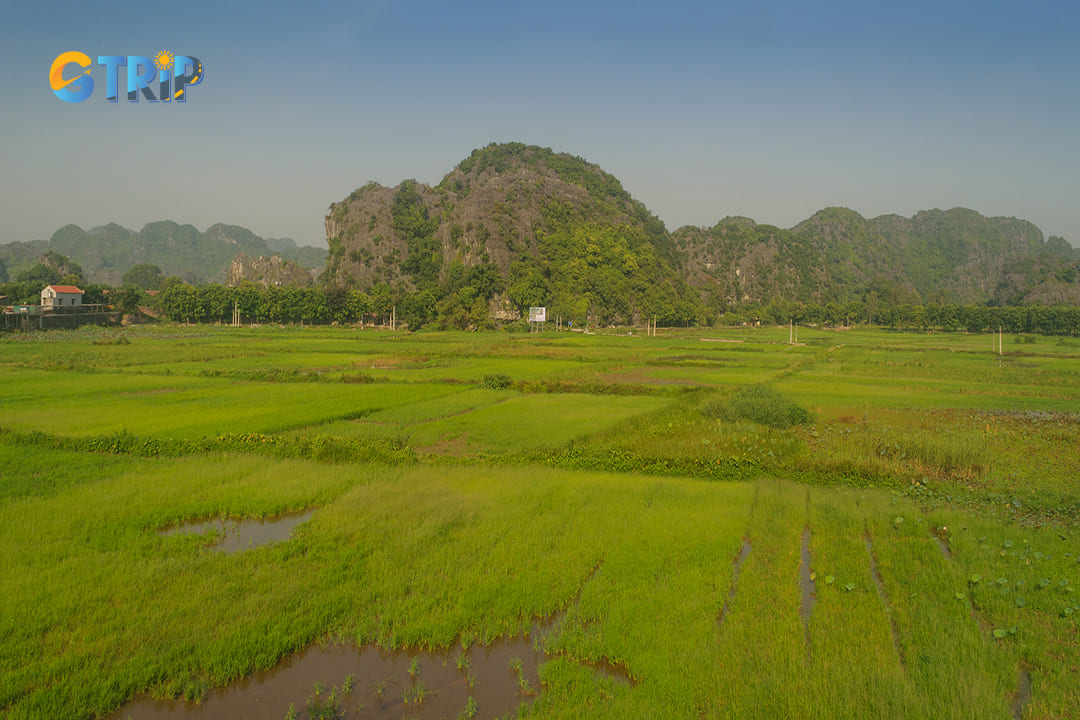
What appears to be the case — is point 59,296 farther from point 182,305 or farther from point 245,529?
point 245,529

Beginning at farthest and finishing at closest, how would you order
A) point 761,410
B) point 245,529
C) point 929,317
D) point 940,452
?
point 929,317
point 761,410
point 940,452
point 245,529

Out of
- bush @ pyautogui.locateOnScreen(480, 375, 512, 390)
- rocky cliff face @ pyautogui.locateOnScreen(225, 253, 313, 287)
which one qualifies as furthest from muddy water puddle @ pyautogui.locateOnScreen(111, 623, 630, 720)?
rocky cliff face @ pyautogui.locateOnScreen(225, 253, 313, 287)

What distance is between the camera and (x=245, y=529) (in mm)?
10672

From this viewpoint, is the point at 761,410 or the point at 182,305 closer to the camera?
the point at 761,410

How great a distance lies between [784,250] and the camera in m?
171

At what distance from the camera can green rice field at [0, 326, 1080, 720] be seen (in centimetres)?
616

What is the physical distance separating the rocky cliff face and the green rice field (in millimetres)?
104351

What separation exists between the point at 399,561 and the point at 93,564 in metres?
4.10

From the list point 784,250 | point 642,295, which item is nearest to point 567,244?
point 642,295

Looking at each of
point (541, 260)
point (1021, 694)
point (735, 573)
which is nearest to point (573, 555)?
point (735, 573)

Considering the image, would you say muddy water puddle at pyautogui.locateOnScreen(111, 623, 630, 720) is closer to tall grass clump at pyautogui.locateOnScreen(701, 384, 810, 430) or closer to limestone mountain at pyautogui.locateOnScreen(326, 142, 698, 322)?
tall grass clump at pyautogui.locateOnScreen(701, 384, 810, 430)

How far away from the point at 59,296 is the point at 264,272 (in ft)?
152

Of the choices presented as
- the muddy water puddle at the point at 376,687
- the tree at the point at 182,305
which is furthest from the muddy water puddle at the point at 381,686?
the tree at the point at 182,305

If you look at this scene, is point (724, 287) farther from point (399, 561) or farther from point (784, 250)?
point (399, 561)
